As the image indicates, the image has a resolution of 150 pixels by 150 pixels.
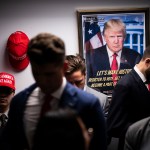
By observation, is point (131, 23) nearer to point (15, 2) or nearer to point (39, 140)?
point (15, 2)

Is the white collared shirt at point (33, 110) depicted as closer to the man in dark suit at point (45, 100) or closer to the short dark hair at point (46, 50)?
the man in dark suit at point (45, 100)

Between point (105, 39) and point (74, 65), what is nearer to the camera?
point (74, 65)

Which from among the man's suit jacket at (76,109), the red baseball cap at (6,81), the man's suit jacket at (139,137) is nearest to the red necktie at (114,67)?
the red baseball cap at (6,81)

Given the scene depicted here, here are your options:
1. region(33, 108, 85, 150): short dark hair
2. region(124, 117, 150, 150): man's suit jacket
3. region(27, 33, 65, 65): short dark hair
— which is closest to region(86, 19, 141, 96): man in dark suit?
region(124, 117, 150, 150): man's suit jacket

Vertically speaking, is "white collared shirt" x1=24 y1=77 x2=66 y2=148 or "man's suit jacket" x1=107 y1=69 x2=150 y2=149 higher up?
"white collared shirt" x1=24 y1=77 x2=66 y2=148

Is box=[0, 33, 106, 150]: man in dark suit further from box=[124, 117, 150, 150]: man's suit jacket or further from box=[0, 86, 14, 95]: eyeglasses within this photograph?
box=[0, 86, 14, 95]: eyeglasses

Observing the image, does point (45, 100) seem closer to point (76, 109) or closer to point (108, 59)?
point (76, 109)

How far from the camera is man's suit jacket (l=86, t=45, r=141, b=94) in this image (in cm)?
282

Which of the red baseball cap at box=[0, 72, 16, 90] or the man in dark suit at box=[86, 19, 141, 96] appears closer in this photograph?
the red baseball cap at box=[0, 72, 16, 90]

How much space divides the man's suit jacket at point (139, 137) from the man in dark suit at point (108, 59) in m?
1.34

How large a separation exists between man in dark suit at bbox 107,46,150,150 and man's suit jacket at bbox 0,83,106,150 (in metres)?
0.80

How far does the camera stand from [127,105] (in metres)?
1.91

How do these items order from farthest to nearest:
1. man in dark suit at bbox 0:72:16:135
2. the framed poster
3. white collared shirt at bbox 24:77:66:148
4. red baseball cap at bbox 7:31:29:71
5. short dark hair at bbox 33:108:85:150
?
the framed poster → red baseball cap at bbox 7:31:29:71 → man in dark suit at bbox 0:72:16:135 → white collared shirt at bbox 24:77:66:148 → short dark hair at bbox 33:108:85:150

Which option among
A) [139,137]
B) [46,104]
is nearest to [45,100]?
[46,104]
